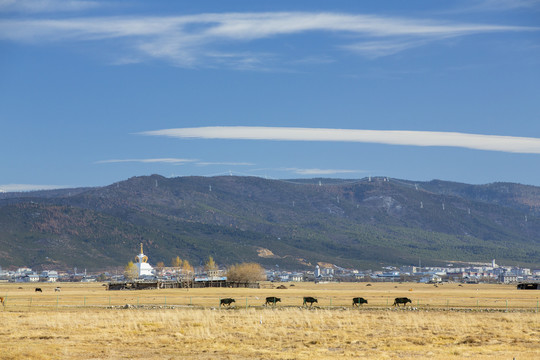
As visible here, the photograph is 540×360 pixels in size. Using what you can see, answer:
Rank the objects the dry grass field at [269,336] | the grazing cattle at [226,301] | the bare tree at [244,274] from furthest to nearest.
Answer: the bare tree at [244,274], the grazing cattle at [226,301], the dry grass field at [269,336]

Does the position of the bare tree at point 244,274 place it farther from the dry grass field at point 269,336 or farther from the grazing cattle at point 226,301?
the dry grass field at point 269,336

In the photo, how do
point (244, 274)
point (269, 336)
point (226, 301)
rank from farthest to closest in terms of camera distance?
point (244, 274) < point (226, 301) < point (269, 336)

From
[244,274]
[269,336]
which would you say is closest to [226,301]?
[269,336]

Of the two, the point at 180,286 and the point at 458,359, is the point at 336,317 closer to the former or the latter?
the point at 458,359

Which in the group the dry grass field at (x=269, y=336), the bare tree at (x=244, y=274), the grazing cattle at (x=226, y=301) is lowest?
the dry grass field at (x=269, y=336)

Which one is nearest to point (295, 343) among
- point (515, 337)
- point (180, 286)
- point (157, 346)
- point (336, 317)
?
point (157, 346)

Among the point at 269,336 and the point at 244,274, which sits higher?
the point at 244,274

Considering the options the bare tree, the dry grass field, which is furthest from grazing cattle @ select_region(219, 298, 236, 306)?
the bare tree

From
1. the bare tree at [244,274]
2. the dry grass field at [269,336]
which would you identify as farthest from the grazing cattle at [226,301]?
the bare tree at [244,274]

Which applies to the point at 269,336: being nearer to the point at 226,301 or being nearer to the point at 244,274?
the point at 226,301

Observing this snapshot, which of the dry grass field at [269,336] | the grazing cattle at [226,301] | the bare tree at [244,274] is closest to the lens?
the dry grass field at [269,336]

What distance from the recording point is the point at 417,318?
53.7 m

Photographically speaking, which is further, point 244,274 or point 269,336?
point 244,274

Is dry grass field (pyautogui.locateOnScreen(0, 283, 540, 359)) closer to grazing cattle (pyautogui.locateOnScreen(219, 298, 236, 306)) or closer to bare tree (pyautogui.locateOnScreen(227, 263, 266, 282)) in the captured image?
grazing cattle (pyautogui.locateOnScreen(219, 298, 236, 306))
